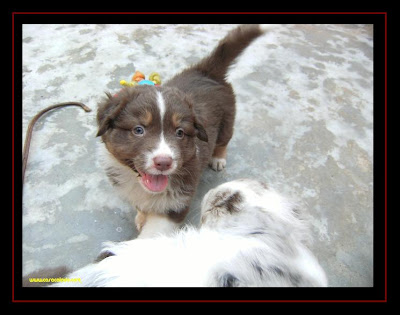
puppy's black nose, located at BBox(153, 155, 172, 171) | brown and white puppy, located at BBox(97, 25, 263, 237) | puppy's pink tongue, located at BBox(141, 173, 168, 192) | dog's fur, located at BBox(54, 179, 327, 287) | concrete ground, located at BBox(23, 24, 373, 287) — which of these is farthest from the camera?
concrete ground, located at BBox(23, 24, 373, 287)

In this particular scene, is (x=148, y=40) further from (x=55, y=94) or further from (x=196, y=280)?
(x=196, y=280)

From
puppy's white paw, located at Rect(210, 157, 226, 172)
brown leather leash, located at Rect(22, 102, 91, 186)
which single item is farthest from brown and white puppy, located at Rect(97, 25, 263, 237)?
brown leather leash, located at Rect(22, 102, 91, 186)

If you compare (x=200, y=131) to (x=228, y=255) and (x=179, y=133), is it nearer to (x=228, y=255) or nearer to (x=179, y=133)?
(x=179, y=133)

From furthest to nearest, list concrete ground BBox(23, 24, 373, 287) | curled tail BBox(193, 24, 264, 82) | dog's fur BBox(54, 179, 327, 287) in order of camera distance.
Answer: curled tail BBox(193, 24, 264, 82), concrete ground BBox(23, 24, 373, 287), dog's fur BBox(54, 179, 327, 287)

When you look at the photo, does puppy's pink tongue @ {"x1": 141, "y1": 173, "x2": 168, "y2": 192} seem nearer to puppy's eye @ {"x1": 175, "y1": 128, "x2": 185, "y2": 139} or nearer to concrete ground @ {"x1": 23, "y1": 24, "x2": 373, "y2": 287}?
puppy's eye @ {"x1": 175, "y1": 128, "x2": 185, "y2": 139}

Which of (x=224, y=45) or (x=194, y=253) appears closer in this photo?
(x=194, y=253)
